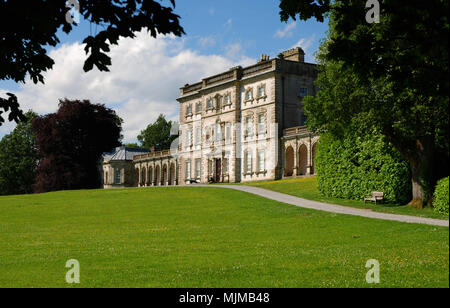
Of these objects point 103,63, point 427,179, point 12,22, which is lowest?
point 427,179

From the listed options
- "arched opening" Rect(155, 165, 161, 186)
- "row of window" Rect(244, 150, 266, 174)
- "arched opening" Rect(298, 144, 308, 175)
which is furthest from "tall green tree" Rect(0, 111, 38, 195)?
"arched opening" Rect(298, 144, 308, 175)

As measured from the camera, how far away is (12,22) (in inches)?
257

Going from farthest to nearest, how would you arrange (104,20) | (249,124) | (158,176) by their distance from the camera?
(158,176) < (249,124) < (104,20)

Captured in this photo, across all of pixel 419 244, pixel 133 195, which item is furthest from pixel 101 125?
pixel 419 244

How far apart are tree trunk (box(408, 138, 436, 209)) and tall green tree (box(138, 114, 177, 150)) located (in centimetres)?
7740

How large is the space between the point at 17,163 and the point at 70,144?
57.8 feet

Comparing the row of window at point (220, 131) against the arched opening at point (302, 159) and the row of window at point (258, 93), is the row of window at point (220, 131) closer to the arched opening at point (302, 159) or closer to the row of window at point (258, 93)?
the row of window at point (258, 93)

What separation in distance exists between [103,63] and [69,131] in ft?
197

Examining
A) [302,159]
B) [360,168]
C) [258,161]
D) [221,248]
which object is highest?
A: [302,159]

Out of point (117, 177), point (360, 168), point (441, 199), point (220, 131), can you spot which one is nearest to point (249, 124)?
point (220, 131)

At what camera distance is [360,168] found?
97.6 feet

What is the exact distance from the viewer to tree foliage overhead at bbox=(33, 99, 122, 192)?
62281mm

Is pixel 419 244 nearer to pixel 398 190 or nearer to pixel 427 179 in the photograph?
pixel 427 179

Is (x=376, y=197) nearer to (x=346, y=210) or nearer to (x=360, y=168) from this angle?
(x=360, y=168)
